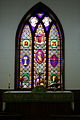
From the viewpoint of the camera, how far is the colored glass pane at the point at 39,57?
37.4 ft

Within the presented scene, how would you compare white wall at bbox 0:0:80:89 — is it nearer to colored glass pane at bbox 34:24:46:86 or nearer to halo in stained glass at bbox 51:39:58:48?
halo in stained glass at bbox 51:39:58:48

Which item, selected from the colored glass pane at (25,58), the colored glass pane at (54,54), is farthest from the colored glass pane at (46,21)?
the colored glass pane at (25,58)

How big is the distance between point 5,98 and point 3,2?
462cm

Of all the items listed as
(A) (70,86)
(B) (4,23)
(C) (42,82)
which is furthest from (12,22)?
(A) (70,86)

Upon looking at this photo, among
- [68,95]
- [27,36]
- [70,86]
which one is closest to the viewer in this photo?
[68,95]

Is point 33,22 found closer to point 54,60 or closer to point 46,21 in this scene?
point 46,21

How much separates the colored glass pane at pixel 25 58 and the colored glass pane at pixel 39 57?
10.3 inches

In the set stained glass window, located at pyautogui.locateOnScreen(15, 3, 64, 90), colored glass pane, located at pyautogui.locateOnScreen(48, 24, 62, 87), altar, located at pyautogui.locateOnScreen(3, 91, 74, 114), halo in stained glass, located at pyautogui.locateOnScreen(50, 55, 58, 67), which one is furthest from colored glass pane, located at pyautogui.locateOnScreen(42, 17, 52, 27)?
altar, located at pyautogui.locateOnScreen(3, 91, 74, 114)

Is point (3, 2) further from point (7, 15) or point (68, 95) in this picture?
point (68, 95)

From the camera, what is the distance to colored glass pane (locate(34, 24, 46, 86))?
37.4ft

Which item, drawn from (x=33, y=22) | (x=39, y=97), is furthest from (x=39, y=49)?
(x=39, y=97)

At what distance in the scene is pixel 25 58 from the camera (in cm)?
1153

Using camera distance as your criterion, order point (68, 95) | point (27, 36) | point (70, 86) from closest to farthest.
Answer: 1. point (68, 95)
2. point (70, 86)
3. point (27, 36)

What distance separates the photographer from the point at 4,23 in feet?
37.6
